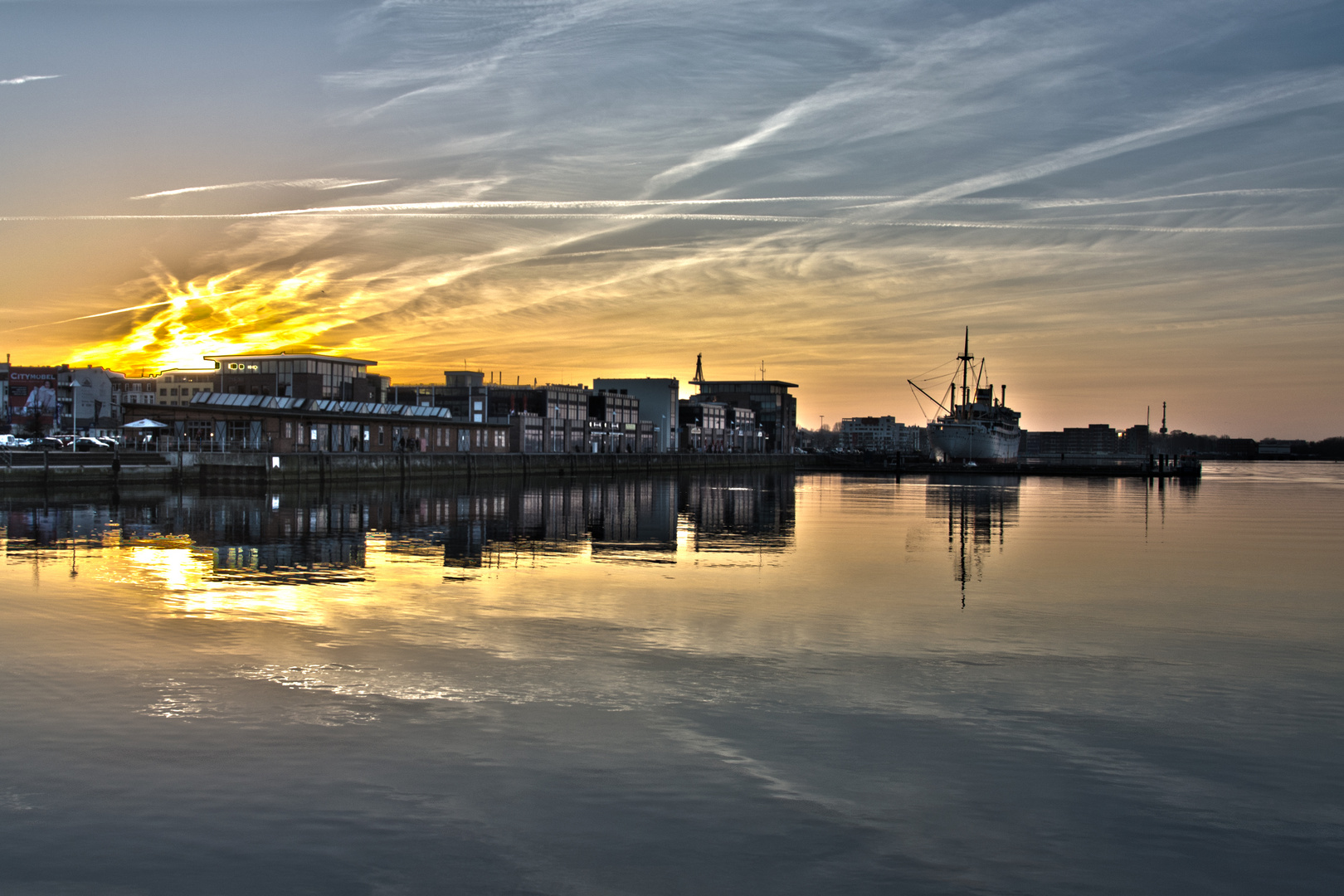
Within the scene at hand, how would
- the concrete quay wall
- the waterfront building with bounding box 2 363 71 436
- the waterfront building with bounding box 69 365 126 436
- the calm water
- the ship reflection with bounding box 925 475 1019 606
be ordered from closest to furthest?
the calm water < the ship reflection with bounding box 925 475 1019 606 < the concrete quay wall < the waterfront building with bounding box 2 363 71 436 < the waterfront building with bounding box 69 365 126 436

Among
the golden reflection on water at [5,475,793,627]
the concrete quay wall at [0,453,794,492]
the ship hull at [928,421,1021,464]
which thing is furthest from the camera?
the ship hull at [928,421,1021,464]

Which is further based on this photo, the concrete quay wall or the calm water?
the concrete quay wall

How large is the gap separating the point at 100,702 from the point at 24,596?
36.7 feet

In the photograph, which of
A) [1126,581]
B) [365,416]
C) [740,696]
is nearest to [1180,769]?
[740,696]

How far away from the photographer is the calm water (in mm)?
8703

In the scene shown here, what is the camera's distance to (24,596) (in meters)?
22.1

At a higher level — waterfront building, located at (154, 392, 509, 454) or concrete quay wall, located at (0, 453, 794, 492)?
waterfront building, located at (154, 392, 509, 454)

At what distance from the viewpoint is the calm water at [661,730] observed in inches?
343

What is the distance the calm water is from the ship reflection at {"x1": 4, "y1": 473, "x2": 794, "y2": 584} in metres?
2.62

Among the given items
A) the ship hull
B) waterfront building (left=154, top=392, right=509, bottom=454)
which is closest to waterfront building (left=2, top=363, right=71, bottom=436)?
waterfront building (left=154, top=392, right=509, bottom=454)

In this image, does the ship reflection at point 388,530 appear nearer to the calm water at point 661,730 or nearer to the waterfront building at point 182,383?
the calm water at point 661,730

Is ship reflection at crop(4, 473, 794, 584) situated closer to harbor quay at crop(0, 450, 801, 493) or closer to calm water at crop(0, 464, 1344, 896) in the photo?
calm water at crop(0, 464, 1344, 896)

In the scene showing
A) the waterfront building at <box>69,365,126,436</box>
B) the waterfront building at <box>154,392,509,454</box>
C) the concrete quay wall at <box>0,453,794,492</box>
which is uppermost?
the waterfront building at <box>69,365,126,436</box>

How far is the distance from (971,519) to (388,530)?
3024 cm
